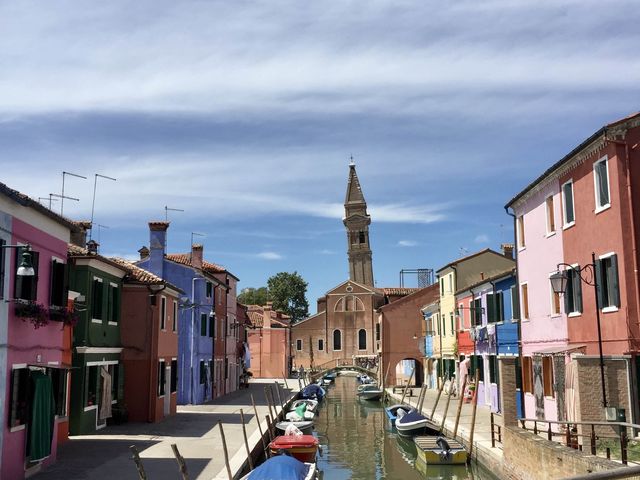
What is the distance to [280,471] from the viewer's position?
1363cm

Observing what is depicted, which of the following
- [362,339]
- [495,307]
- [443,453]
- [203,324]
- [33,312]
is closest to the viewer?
[33,312]

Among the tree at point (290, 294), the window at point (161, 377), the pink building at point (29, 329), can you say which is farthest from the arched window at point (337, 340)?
the pink building at point (29, 329)

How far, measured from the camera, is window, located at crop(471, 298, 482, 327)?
3127cm

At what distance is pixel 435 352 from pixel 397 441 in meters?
17.1

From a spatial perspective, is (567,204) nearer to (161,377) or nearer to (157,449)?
(157,449)

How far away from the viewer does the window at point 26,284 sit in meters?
13.6

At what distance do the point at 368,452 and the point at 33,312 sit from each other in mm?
14961

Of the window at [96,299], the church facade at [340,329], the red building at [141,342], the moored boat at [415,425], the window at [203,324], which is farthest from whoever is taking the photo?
the church facade at [340,329]

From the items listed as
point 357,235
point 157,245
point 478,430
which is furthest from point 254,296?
point 478,430

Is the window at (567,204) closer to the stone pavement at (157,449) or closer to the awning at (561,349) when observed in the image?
the awning at (561,349)

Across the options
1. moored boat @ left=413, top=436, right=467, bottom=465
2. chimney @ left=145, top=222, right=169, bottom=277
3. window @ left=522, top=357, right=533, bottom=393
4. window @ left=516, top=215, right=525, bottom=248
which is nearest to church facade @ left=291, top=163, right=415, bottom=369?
chimney @ left=145, top=222, right=169, bottom=277

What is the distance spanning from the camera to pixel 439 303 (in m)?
42.1

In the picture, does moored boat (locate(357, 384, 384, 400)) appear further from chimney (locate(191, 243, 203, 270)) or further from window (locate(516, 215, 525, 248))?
window (locate(516, 215, 525, 248))

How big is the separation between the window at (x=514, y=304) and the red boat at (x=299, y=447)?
9.21 m
